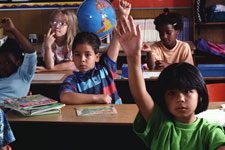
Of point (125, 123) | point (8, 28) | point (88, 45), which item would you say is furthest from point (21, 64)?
point (125, 123)

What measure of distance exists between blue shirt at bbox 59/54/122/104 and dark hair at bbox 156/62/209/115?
2.88 ft

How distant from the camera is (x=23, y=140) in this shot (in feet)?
6.22

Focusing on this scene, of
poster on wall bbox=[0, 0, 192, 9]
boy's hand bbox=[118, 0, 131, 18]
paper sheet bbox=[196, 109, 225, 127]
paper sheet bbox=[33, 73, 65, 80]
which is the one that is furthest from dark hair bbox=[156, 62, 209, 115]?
poster on wall bbox=[0, 0, 192, 9]

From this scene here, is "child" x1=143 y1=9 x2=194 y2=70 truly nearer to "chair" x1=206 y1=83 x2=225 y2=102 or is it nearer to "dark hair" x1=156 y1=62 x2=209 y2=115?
"chair" x1=206 y1=83 x2=225 y2=102

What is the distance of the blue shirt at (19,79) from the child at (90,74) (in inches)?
10.6

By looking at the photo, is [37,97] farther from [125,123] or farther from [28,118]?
[125,123]

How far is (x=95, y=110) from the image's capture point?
1809 mm

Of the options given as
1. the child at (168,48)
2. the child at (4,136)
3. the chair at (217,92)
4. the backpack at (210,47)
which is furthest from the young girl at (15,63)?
the backpack at (210,47)

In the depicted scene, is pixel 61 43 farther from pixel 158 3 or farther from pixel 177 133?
pixel 177 133

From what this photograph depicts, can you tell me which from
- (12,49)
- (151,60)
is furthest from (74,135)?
(151,60)

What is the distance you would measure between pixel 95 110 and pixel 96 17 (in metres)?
1.08

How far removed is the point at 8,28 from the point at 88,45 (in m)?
0.52

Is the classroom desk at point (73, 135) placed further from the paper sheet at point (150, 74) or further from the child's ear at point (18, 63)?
the paper sheet at point (150, 74)

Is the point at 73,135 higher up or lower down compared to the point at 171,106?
lower down
